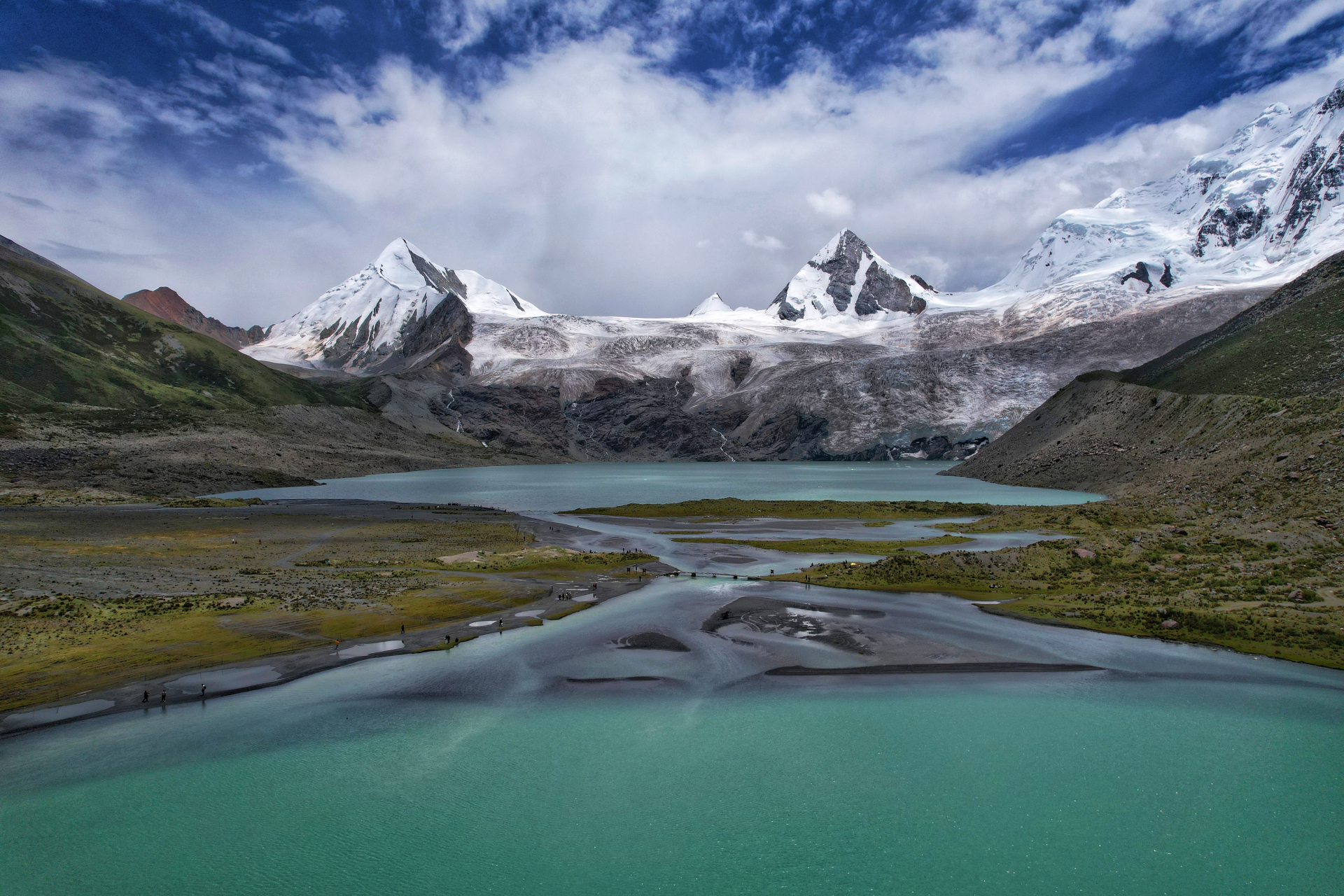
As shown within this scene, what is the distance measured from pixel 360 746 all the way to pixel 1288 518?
46.6 meters

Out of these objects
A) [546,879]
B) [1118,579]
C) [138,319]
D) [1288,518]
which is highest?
[138,319]

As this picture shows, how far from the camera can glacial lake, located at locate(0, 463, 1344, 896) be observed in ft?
46.9

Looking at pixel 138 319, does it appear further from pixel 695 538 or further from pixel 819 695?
pixel 819 695

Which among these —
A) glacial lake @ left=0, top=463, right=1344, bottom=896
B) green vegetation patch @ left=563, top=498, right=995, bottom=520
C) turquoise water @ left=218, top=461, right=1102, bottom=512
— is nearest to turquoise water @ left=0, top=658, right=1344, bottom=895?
glacial lake @ left=0, top=463, right=1344, bottom=896

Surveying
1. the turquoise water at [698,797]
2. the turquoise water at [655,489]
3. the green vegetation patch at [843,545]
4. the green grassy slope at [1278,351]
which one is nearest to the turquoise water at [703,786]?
the turquoise water at [698,797]

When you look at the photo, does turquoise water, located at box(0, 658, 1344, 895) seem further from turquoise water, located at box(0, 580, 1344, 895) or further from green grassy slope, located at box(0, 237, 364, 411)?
green grassy slope, located at box(0, 237, 364, 411)

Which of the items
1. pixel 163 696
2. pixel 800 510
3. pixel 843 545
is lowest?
pixel 163 696

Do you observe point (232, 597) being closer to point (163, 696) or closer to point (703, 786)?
point (163, 696)

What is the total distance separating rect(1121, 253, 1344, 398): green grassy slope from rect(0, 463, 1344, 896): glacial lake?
62121 mm

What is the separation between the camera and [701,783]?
58.9 feet

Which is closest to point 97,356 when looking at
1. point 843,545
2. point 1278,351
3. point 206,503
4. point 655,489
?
point 206,503

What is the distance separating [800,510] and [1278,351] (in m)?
58.6

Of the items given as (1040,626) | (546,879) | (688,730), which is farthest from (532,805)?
(1040,626)

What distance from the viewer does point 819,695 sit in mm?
23812
